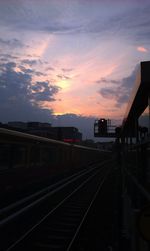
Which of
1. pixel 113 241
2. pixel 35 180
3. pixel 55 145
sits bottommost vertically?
pixel 113 241

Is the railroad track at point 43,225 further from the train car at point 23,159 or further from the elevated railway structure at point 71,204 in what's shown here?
the train car at point 23,159

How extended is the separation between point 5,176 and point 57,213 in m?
2.91

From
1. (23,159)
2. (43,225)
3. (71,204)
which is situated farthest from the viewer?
(71,204)

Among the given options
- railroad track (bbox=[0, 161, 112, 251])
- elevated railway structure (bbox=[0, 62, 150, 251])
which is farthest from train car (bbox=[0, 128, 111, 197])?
railroad track (bbox=[0, 161, 112, 251])

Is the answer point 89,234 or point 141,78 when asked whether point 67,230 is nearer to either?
point 89,234

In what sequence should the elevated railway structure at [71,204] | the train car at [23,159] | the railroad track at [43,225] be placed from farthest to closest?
the train car at [23,159]
the railroad track at [43,225]
the elevated railway structure at [71,204]

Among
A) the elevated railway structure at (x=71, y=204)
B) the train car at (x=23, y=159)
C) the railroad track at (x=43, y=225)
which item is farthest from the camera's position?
the train car at (x=23, y=159)

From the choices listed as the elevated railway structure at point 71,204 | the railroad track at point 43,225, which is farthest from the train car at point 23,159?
the railroad track at point 43,225

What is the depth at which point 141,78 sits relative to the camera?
5.07m

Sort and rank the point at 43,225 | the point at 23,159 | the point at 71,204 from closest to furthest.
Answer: the point at 43,225 → the point at 23,159 → the point at 71,204

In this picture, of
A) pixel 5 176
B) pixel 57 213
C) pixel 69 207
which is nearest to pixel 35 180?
pixel 69 207

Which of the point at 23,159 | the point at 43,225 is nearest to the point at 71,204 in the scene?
the point at 23,159

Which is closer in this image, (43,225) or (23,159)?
(43,225)

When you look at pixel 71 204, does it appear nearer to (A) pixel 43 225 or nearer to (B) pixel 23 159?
(B) pixel 23 159
